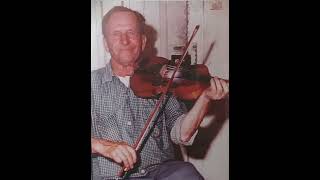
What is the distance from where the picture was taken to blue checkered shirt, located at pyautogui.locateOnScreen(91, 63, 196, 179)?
77.1 inches

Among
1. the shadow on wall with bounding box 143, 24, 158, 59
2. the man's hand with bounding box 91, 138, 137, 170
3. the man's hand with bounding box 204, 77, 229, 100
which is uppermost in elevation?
the shadow on wall with bounding box 143, 24, 158, 59

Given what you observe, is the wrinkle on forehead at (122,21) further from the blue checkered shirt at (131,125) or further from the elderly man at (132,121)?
the blue checkered shirt at (131,125)

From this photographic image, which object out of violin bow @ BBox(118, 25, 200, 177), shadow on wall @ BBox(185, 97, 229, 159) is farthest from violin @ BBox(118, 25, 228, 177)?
shadow on wall @ BBox(185, 97, 229, 159)

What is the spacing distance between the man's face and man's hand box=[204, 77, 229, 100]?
0.34 meters

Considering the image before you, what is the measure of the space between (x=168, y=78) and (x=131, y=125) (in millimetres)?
259

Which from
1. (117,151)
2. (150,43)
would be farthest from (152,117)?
(150,43)

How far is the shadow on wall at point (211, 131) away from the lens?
196cm

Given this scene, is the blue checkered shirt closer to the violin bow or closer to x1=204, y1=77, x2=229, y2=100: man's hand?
the violin bow

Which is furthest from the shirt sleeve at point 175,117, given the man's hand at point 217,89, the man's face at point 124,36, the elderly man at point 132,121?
the man's face at point 124,36

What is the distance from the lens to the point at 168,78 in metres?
1.95
